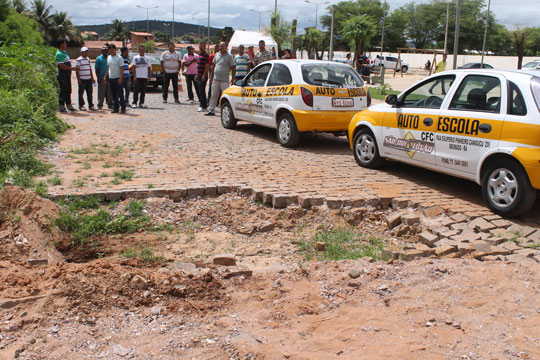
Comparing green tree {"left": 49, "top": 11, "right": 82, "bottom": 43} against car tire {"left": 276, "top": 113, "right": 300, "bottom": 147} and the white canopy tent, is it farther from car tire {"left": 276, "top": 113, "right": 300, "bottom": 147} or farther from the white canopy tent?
car tire {"left": 276, "top": 113, "right": 300, "bottom": 147}

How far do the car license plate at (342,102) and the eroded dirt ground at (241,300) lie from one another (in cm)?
430

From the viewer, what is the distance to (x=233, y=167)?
7.86m

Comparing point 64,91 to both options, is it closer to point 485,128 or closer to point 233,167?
point 233,167

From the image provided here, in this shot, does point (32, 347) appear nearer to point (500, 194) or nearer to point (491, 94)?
point (500, 194)

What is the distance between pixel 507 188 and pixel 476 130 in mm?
794

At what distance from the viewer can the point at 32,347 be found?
10.7ft

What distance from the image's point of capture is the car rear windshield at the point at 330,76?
942 cm

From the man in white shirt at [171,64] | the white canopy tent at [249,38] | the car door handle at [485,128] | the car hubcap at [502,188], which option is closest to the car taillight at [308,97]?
the car door handle at [485,128]

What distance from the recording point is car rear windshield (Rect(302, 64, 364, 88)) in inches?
371

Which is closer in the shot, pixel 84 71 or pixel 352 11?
pixel 84 71

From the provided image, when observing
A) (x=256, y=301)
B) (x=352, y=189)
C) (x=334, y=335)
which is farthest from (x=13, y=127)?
(x=334, y=335)

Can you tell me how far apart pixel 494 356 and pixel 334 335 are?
99 cm

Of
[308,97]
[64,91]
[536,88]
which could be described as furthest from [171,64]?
[536,88]

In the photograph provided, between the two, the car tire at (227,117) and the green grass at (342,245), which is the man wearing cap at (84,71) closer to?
the car tire at (227,117)
